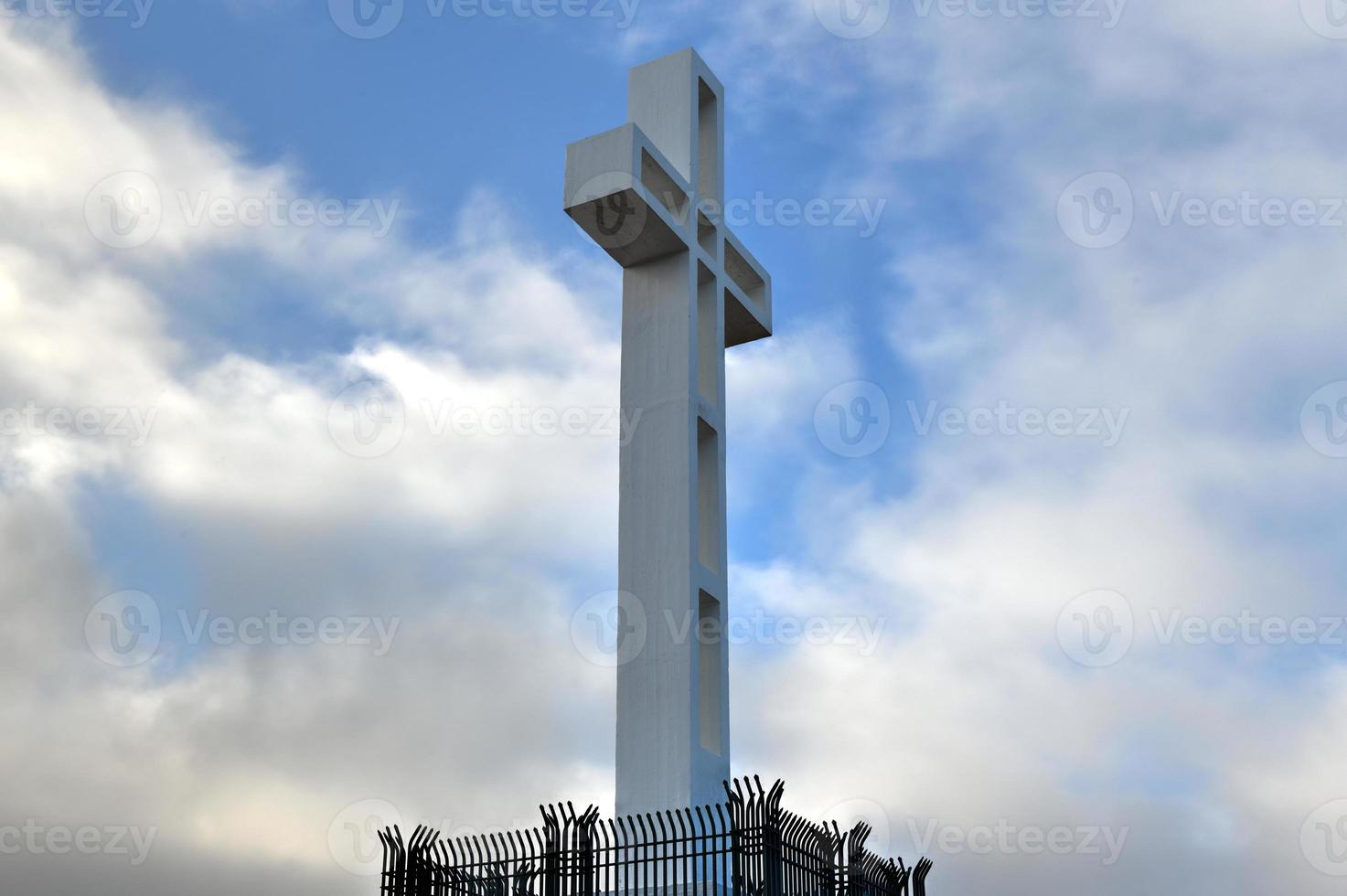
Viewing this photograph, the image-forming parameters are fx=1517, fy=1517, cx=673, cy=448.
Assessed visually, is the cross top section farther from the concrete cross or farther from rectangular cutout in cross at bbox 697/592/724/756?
rectangular cutout in cross at bbox 697/592/724/756

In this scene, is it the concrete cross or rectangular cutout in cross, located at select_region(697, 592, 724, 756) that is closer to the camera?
the concrete cross

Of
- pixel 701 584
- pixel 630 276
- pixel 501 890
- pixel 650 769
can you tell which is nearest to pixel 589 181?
pixel 630 276

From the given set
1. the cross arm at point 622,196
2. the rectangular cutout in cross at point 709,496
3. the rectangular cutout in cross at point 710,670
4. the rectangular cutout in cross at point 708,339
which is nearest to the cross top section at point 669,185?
the cross arm at point 622,196

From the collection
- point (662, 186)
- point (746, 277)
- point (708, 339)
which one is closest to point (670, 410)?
point (708, 339)

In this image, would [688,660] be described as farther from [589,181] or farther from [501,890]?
[589,181]

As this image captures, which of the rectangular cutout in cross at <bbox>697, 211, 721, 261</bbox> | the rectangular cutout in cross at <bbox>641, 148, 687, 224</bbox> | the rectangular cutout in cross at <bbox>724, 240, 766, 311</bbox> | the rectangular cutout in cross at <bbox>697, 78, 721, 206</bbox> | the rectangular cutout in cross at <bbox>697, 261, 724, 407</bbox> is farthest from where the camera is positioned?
the rectangular cutout in cross at <bbox>724, 240, 766, 311</bbox>

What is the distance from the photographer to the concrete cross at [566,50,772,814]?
54.6ft

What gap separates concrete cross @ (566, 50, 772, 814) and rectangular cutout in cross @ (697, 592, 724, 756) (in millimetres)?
17

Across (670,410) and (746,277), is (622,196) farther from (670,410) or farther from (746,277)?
(746,277)

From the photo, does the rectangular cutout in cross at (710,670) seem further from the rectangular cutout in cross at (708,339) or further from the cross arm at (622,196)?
the cross arm at (622,196)

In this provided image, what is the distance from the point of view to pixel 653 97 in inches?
806

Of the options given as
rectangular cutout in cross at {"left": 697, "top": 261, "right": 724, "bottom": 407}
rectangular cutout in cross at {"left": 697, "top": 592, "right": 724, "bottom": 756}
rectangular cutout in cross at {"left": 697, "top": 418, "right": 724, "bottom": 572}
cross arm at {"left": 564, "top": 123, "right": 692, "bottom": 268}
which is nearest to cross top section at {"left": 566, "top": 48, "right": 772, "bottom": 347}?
cross arm at {"left": 564, "top": 123, "right": 692, "bottom": 268}

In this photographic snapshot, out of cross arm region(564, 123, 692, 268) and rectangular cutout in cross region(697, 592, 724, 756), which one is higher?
cross arm region(564, 123, 692, 268)

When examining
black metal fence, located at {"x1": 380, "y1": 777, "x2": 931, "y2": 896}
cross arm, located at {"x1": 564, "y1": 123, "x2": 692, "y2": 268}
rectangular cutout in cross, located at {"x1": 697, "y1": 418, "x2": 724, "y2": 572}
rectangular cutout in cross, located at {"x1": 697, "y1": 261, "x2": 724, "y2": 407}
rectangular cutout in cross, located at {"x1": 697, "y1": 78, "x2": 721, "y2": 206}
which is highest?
rectangular cutout in cross, located at {"x1": 697, "y1": 78, "x2": 721, "y2": 206}
